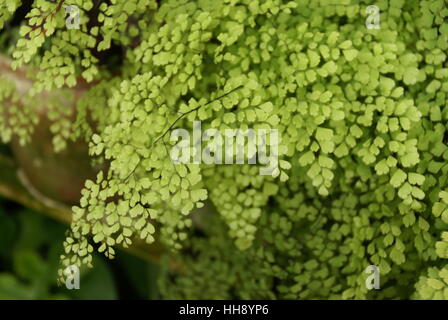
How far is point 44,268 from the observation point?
2.72 metres

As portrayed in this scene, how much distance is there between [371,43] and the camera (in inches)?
50.9

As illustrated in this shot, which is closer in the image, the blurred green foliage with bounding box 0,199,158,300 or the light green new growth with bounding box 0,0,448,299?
the light green new growth with bounding box 0,0,448,299

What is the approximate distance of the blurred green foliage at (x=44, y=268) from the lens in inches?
104

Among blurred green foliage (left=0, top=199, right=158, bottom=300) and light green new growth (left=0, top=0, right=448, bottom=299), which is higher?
light green new growth (left=0, top=0, right=448, bottom=299)

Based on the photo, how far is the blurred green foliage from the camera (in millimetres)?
2635

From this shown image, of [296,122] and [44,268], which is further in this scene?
[44,268]

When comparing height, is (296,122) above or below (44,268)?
above

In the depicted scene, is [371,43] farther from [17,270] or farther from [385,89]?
[17,270]

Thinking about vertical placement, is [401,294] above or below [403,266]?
below

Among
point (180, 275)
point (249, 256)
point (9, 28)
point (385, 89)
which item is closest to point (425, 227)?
point (385, 89)

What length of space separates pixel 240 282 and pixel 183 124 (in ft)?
2.05

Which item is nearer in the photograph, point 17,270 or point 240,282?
point 240,282

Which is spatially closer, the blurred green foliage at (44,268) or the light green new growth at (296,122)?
the light green new growth at (296,122)

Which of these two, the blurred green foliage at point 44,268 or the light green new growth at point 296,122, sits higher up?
the light green new growth at point 296,122
